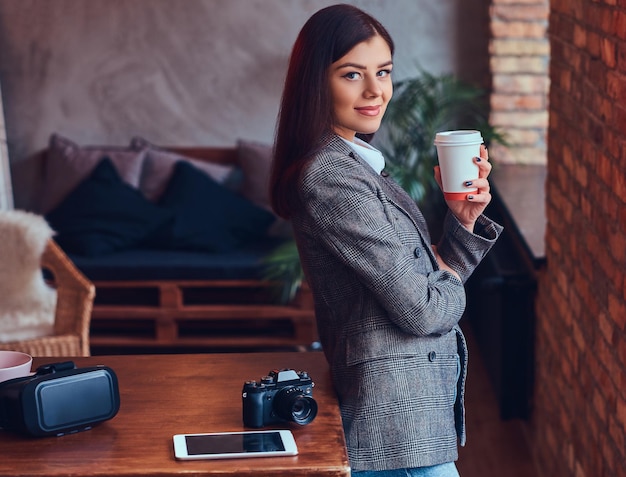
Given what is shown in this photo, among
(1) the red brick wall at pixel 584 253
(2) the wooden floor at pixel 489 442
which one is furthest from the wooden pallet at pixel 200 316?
(1) the red brick wall at pixel 584 253

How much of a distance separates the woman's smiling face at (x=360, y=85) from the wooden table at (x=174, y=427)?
53cm

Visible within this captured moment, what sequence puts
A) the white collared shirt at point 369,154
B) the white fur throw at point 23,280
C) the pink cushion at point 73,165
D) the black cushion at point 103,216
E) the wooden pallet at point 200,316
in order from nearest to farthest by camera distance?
the white collared shirt at point 369,154
the white fur throw at point 23,280
the wooden pallet at point 200,316
the black cushion at point 103,216
the pink cushion at point 73,165

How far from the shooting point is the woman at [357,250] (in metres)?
1.73

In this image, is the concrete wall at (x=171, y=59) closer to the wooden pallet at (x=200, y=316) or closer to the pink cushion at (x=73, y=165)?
the pink cushion at (x=73, y=165)

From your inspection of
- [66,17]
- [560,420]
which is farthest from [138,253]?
[560,420]

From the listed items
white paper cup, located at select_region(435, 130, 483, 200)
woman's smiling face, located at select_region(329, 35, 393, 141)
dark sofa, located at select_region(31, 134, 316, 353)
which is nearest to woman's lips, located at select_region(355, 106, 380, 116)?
woman's smiling face, located at select_region(329, 35, 393, 141)

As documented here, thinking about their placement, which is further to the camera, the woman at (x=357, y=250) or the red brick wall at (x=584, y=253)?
the red brick wall at (x=584, y=253)

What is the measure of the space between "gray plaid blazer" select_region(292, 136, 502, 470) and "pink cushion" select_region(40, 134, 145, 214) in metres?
3.39

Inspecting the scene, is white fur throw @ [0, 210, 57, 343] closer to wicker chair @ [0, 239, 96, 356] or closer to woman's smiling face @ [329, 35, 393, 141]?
wicker chair @ [0, 239, 96, 356]

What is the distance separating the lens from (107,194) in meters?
4.89

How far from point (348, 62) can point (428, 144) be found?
3.03 metres

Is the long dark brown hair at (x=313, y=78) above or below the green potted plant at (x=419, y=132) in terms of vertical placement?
above

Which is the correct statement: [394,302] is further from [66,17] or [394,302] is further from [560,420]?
[66,17]

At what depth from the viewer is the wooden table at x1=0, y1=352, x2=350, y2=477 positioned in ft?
5.19
